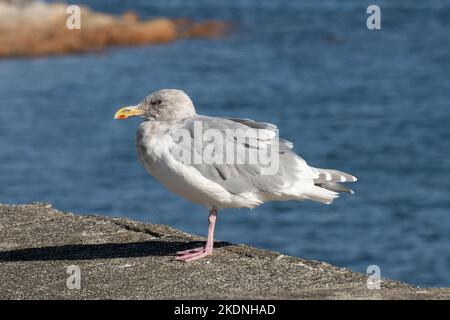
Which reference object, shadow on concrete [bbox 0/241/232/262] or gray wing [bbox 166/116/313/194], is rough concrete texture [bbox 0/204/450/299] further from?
gray wing [bbox 166/116/313/194]

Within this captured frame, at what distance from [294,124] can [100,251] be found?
18061mm

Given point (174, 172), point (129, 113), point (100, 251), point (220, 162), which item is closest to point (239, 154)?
point (220, 162)

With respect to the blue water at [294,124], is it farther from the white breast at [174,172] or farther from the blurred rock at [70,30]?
the white breast at [174,172]

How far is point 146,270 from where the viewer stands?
6793mm

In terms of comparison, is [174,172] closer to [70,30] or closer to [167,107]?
[167,107]

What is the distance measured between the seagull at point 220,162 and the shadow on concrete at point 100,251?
0.35 meters

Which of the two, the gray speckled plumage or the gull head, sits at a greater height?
the gull head

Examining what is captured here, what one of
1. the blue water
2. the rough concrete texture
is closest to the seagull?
the rough concrete texture

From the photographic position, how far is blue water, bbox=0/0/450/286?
18.7 meters

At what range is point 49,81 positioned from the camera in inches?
1235

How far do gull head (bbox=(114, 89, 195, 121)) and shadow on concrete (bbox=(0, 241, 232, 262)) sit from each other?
92 cm

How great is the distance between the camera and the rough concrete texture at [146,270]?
244 inches

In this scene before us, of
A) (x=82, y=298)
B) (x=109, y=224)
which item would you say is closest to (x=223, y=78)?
(x=109, y=224)
